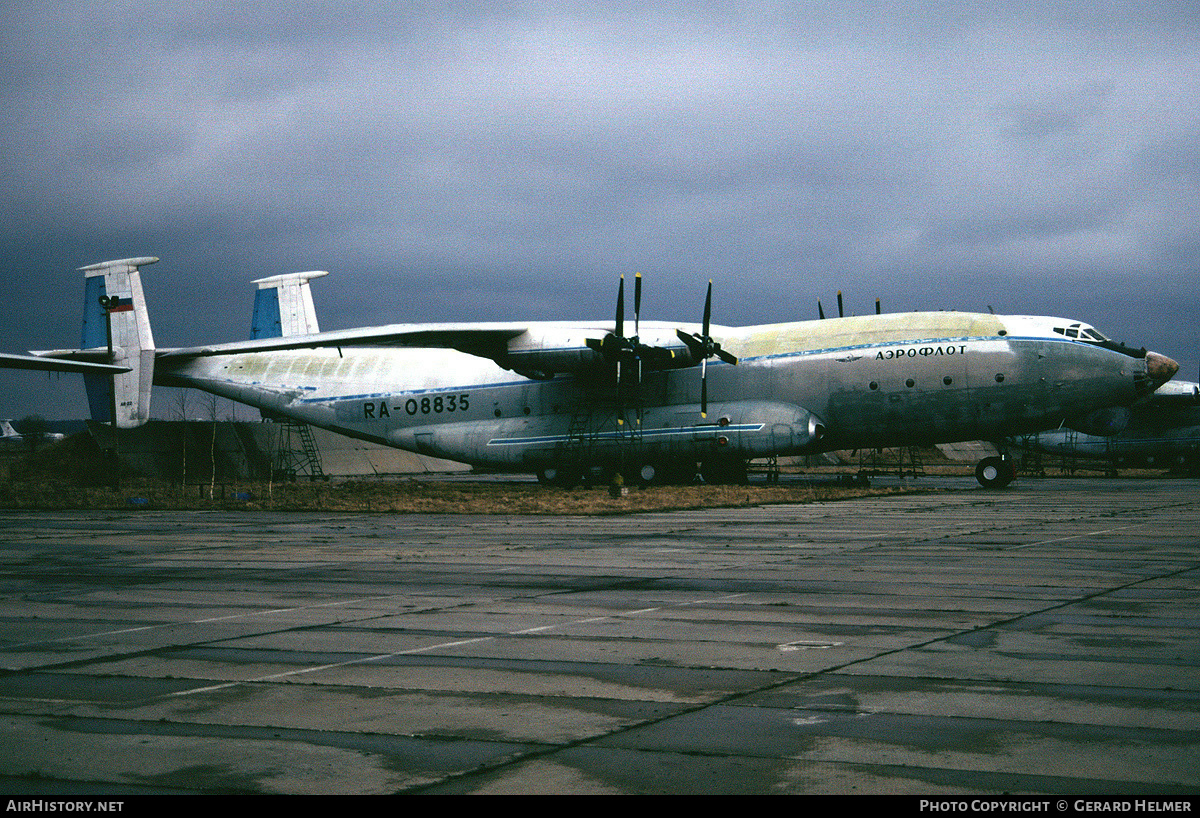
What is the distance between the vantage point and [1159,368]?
3394 cm

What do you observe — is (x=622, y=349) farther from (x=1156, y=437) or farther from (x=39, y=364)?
(x=1156, y=437)

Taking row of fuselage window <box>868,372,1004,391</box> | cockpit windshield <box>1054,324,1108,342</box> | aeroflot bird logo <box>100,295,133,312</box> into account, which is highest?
aeroflot bird logo <box>100,295,133,312</box>

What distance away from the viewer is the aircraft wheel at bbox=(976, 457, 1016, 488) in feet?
119

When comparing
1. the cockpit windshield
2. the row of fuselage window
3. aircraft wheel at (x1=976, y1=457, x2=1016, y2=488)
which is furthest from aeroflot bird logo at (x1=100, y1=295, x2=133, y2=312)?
the cockpit windshield

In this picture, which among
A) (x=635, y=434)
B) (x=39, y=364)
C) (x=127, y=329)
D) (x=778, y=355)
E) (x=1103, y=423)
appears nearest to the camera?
(x=39, y=364)

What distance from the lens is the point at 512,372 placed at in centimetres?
4019

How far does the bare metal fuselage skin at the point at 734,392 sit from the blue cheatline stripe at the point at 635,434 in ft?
0.14

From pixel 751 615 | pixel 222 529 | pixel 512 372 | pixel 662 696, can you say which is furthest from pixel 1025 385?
pixel 662 696

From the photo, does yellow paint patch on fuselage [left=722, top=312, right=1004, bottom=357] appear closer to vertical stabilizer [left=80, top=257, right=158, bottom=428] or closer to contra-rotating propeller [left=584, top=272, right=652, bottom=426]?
contra-rotating propeller [left=584, top=272, right=652, bottom=426]

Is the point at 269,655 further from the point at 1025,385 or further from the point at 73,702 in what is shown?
the point at 1025,385

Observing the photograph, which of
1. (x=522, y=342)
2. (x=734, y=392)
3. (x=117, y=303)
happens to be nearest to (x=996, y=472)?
(x=734, y=392)

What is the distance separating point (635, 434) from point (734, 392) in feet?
12.6

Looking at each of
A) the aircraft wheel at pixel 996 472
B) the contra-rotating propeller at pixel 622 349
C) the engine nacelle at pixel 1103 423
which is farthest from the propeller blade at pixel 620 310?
the engine nacelle at pixel 1103 423

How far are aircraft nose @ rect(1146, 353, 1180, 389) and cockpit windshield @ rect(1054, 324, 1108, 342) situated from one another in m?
1.56
